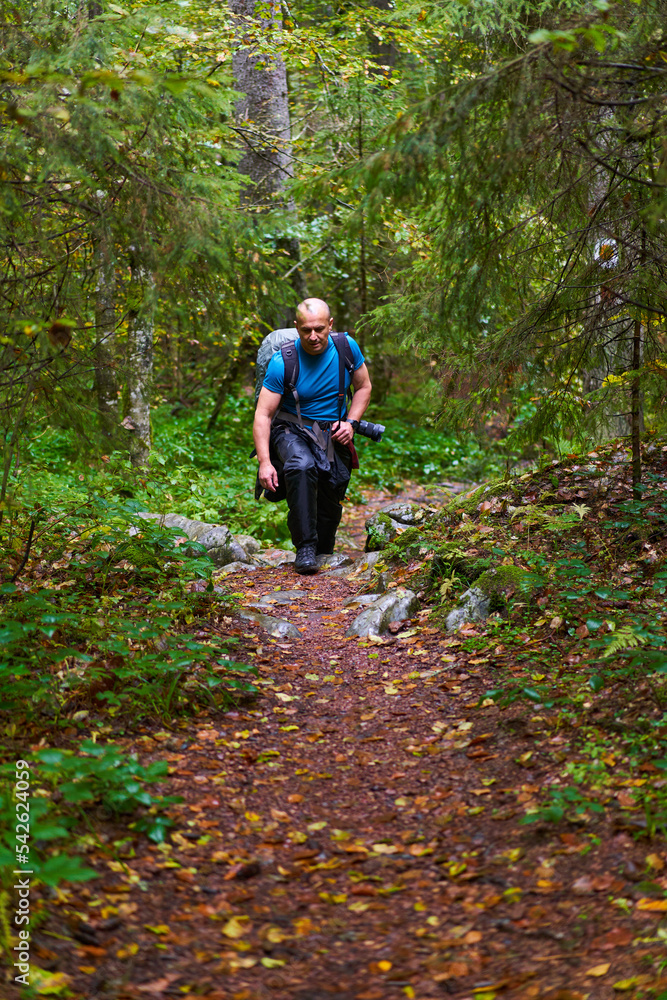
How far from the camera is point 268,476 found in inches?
252

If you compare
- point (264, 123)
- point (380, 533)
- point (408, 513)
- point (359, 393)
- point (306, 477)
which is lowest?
point (380, 533)

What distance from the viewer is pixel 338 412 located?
670 centimetres

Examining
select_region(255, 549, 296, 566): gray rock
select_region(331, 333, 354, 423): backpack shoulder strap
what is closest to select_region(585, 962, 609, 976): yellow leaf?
select_region(331, 333, 354, 423): backpack shoulder strap

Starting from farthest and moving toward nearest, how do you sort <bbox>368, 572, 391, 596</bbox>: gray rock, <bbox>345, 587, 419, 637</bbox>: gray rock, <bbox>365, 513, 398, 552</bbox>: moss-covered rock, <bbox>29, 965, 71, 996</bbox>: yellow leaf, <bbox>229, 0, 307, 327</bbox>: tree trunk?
<bbox>229, 0, 307, 327</bbox>: tree trunk, <bbox>365, 513, 398, 552</bbox>: moss-covered rock, <bbox>368, 572, 391, 596</bbox>: gray rock, <bbox>345, 587, 419, 637</bbox>: gray rock, <bbox>29, 965, 71, 996</bbox>: yellow leaf

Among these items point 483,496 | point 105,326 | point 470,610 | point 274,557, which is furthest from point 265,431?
point 470,610

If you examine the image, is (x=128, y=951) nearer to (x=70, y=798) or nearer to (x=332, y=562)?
(x=70, y=798)

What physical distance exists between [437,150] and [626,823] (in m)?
3.01

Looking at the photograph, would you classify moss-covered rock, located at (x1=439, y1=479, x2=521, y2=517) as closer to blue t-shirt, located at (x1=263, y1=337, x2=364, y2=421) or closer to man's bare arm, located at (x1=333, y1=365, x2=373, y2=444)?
man's bare arm, located at (x1=333, y1=365, x2=373, y2=444)

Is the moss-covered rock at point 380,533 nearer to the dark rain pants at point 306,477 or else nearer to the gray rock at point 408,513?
the gray rock at point 408,513

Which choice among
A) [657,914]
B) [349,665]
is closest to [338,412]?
[349,665]

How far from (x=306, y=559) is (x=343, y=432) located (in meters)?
1.17

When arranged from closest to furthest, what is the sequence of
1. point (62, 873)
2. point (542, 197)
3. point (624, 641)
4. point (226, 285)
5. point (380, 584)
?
point (62, 873) → point (624, 641) → point (226, 285) → point (542, 197) → point (380, 584)

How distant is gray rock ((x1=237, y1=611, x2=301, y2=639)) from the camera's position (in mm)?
5246

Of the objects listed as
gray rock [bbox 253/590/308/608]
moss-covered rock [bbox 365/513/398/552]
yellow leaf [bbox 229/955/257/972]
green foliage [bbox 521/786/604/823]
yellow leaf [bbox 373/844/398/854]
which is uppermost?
moss-covered rock [bbox 365/513/398/552]
